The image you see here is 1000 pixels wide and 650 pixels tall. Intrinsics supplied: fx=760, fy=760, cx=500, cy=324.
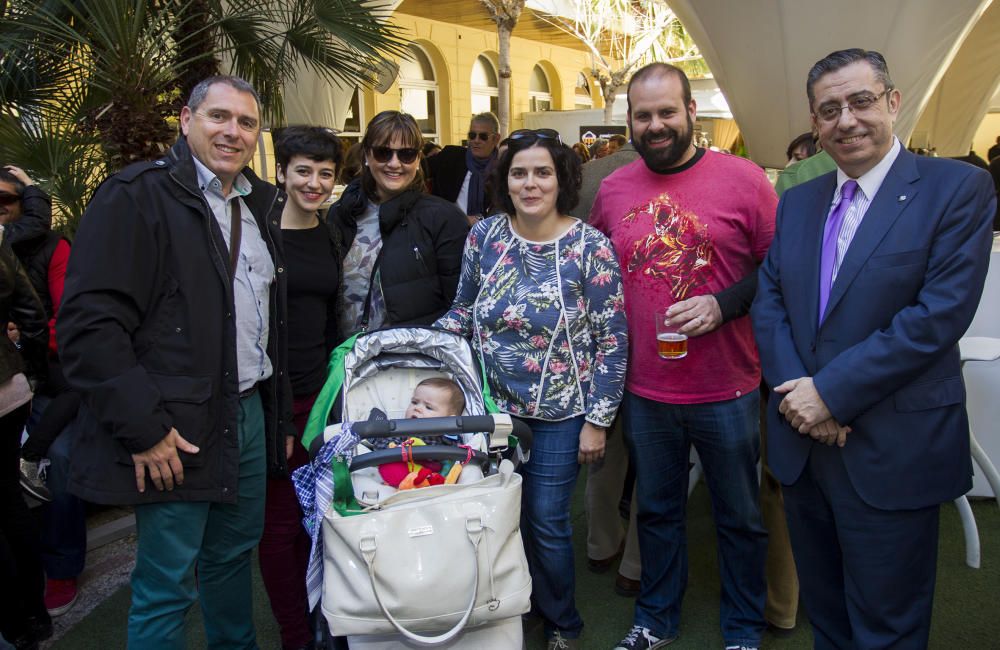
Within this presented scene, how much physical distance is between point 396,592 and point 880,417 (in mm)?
1451

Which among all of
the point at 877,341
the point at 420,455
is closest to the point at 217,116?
the point at 420,455

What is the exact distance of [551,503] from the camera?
9.68 ft

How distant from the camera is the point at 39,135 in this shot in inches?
202

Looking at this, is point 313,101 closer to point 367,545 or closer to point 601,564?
point 601,564

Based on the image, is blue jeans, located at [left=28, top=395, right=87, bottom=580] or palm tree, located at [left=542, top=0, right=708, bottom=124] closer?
blue jeans, located at [left=28, top=395, right=87, bottom=580]

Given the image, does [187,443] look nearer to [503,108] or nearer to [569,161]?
[569,161]

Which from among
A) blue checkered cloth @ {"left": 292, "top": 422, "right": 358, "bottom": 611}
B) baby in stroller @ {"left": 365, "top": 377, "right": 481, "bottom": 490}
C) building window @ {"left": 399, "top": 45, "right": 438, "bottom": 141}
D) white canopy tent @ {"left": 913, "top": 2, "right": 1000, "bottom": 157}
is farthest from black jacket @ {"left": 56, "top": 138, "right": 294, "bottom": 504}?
building window @ {"left": 399, "top": 45, "right": 438, "bottom": 141}

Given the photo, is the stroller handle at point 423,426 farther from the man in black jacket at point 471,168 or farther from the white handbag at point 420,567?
the man in black jacket at point 471,168

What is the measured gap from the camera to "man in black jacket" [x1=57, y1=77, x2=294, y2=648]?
2170 mm

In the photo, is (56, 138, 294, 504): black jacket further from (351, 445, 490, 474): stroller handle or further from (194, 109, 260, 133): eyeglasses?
(351, 445, 490, 474): stroller handle

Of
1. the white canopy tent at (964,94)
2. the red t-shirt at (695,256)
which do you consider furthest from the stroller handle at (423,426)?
the white canopy tent at (964,94)

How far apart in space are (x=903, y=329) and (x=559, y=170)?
1.37m

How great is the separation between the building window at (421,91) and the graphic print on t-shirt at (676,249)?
56.4ft

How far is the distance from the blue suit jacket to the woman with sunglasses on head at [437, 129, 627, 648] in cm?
73
